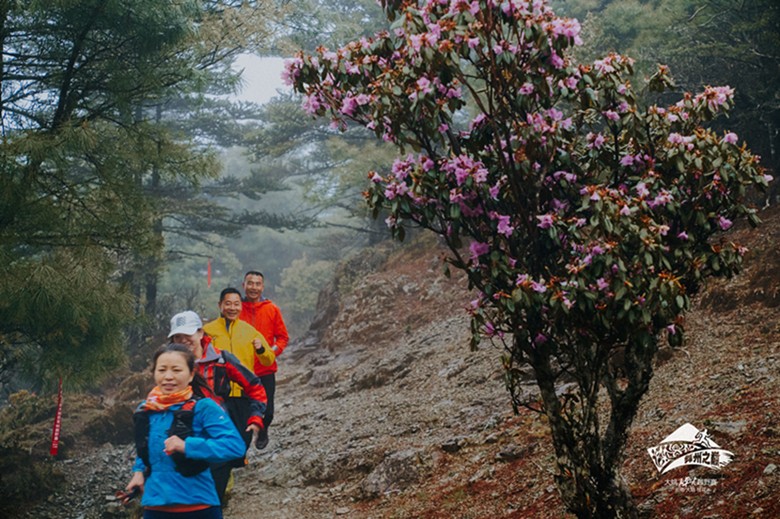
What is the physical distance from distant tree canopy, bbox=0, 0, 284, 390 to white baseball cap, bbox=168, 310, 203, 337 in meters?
2.52

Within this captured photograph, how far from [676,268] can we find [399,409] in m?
6.40

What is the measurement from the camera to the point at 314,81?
467cm

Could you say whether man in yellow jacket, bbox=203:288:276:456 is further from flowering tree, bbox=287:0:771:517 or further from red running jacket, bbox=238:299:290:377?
flowering tree, bbox=287:0:771:517

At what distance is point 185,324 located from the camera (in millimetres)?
5801

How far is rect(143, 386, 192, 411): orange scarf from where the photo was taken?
4.29 m

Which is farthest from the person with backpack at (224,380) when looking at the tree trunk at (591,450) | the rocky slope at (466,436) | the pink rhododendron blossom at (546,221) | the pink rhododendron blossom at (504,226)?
the pink rhododendron blossom at (546,221)

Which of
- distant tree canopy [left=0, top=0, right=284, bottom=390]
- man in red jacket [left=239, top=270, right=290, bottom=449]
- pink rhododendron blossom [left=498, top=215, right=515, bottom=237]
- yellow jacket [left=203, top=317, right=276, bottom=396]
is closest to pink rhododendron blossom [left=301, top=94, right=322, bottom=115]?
pink rhododendron blossom [left=498, top=215, right=515, bottom=237]

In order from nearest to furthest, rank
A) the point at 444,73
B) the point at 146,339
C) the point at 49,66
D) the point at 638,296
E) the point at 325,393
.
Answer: the point at 638,296, the point at 444,73, the point at 49,66, the point at 325,393, the point at 146,339

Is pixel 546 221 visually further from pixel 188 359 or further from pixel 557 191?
pixel 188 359

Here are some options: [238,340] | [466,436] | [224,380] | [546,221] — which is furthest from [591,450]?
A: [238,340]

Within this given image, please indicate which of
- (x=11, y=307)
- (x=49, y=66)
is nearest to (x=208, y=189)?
(x=49, y=66)

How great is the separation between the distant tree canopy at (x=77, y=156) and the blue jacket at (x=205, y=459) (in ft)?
12.9

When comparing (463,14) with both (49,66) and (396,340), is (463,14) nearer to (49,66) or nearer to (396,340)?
(49,66)

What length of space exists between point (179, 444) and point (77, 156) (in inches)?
245
